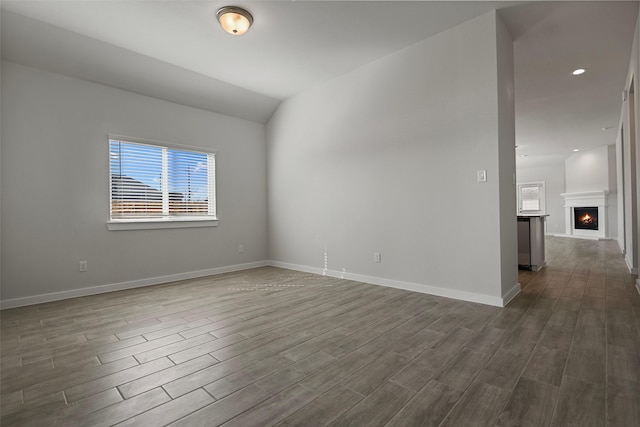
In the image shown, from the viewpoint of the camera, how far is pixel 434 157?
329cm

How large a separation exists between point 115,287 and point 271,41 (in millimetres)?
3491

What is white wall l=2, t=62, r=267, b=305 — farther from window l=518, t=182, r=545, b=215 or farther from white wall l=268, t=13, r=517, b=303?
window l=518, t=182, r=545, b=215

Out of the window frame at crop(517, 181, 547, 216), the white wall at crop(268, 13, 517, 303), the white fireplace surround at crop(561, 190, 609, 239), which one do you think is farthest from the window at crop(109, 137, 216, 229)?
the window frame at crop(517, 181, 547, 216)

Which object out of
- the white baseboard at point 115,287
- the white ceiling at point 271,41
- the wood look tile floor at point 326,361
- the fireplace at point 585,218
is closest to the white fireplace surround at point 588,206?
the fireplace at point 585,218

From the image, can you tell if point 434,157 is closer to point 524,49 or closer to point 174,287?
point 524,49

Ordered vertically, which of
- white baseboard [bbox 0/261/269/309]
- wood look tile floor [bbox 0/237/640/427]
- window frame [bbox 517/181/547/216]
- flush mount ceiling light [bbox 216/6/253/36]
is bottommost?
wood look tile floor [bbox 0/237/640/427]

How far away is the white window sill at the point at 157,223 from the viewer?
3.81 metres

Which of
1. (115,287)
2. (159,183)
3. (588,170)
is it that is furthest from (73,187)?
(588,170)

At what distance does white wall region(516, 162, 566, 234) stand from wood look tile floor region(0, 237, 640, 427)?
8.94m

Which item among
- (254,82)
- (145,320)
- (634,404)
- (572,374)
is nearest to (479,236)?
(572,374)

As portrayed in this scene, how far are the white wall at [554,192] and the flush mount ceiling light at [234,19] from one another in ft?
38.4

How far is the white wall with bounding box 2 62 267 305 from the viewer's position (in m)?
3.15

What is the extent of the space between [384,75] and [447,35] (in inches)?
31.4

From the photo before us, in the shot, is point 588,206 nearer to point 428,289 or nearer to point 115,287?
point 428,289
